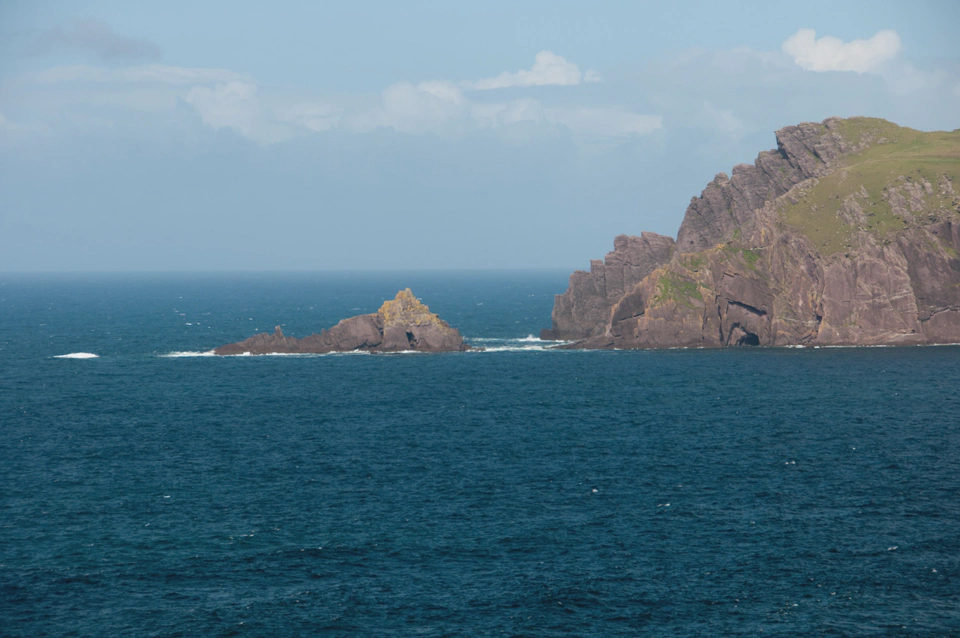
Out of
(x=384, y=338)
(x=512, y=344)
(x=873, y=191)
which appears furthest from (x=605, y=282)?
(x=873, y=191)

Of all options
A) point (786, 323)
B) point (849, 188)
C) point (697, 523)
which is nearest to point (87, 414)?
point (697, 523)

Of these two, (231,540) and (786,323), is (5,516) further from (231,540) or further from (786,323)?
(786,323)

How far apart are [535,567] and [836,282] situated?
384 ft

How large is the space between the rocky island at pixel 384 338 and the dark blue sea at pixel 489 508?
3801 centimetres

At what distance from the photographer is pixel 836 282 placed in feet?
529

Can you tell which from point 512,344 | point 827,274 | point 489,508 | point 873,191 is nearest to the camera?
point 489,508

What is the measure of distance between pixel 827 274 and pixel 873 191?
86.7 ft

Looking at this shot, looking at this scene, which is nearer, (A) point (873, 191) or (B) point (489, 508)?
(B) point (489, 508)

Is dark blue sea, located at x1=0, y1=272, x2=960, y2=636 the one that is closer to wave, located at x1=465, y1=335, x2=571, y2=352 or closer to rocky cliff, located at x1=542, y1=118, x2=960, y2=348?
rocky cliff, located at x1=542, y1=118, x2=960, y2=348

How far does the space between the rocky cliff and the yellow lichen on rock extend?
1163 inches

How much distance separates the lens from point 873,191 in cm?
17612

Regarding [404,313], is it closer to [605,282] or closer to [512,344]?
[512,344]

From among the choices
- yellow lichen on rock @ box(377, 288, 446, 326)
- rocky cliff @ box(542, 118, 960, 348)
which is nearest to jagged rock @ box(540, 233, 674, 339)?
rocky cliff @ box(542, 118, 960, 348)

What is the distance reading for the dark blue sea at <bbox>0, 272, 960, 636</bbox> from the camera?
186ft
